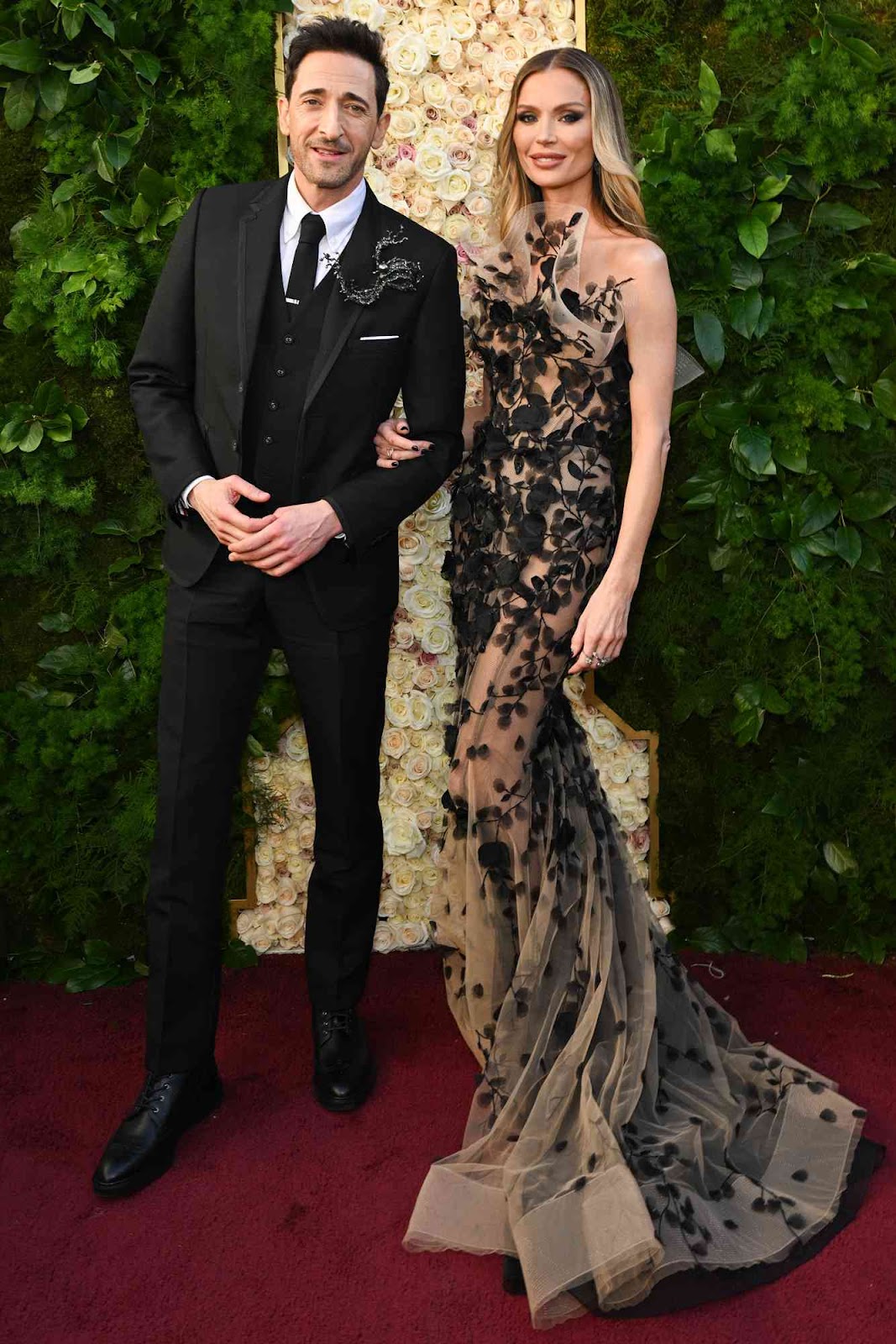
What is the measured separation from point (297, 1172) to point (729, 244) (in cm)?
234

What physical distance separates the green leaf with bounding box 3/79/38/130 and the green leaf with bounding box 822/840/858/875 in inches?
Answer: 107

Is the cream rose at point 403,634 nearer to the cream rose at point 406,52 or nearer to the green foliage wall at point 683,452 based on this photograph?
the green foliage wall at point 683,452

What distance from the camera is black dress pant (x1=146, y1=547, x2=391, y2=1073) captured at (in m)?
2.34

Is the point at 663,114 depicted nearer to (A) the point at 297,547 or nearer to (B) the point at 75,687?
(A) the point at 297,547

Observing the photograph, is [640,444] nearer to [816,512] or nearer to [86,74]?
[816,512]

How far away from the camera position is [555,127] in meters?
2.39

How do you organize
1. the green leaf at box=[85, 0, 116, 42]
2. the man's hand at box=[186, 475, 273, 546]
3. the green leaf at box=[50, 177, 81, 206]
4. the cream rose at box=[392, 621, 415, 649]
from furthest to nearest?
1. the cream rose at box=[392, 621, 415, 649]
2. the green leaf at box=[50, 177, 81, 206]
3. the green leaf at box=[85, 0, 116, 42]
4. the man's hand at box=[186, 475, 273, 546]

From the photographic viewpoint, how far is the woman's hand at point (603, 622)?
2295mm

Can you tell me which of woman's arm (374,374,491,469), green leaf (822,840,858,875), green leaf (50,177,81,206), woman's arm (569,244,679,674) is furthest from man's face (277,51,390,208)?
green leaf (822,840,858,875)

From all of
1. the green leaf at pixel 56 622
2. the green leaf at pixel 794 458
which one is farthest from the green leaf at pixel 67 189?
the green leaf at pixel 794 458

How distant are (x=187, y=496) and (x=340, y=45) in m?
0.87

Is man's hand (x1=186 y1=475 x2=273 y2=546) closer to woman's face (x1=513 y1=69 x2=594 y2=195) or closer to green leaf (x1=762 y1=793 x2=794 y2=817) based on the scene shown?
woman's face (x1=513 y1=69 x2=594 y2=195)

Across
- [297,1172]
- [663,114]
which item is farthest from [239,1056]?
[663,114]

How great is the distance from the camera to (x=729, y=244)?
2.98 meters
